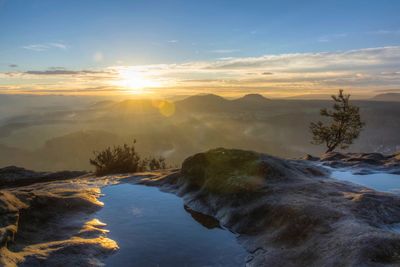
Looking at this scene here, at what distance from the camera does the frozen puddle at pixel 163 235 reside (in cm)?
957

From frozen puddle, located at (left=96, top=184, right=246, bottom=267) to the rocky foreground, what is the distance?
16.2 inches

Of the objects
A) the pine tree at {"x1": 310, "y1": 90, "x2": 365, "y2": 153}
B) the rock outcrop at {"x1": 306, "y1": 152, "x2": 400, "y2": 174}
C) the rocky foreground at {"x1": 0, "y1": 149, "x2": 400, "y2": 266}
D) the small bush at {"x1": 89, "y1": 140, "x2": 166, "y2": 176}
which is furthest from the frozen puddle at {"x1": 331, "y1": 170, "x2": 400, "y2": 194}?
the pine tree at {"x1": 310, "y1": 90, "x2": 365, "y2": 153}

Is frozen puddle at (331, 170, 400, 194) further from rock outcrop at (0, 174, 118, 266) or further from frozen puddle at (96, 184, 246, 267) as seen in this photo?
rock outcrop at (0, 174, 118, 266)

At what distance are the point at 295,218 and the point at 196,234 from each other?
2976mm

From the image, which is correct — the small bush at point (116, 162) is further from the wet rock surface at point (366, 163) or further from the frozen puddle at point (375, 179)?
the frozen puddle at point (375, 179)

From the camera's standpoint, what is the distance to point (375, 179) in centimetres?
1886

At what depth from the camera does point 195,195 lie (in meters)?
15.6

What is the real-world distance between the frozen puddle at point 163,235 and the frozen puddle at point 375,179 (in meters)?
8.64

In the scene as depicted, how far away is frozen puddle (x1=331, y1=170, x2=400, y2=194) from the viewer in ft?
55.6

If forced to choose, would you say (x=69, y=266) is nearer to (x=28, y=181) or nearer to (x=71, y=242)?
(x=71, y=242)

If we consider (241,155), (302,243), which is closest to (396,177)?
(241,155)

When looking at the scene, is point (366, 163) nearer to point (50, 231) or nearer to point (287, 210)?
point (287, 210)

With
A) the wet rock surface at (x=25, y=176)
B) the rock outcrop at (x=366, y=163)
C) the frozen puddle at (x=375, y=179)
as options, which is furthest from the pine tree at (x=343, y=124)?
the wet rock surface at (x=25, y=176)

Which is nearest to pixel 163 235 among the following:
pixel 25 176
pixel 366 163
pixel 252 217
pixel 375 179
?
pixel 252 217
